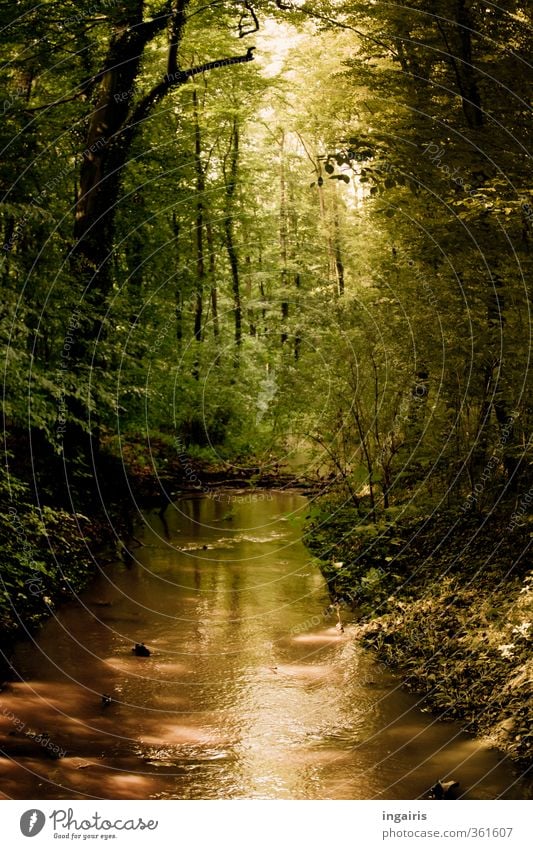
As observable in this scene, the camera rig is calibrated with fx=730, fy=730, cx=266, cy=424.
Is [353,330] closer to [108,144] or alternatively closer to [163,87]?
[108,144]

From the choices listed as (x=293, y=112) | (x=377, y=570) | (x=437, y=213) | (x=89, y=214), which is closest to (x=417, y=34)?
(x=437, y=213)

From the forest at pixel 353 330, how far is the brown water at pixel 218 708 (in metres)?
0.34

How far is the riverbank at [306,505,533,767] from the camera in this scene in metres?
6.31

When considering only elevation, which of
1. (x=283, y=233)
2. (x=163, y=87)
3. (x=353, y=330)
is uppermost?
(x=283, y=233)

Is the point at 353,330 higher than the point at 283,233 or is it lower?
lower

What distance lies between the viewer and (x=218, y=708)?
6859mm

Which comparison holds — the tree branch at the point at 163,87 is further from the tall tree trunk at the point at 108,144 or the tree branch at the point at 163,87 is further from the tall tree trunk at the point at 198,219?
the tall tree trunk at the point at 198,219

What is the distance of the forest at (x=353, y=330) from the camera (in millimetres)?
7762

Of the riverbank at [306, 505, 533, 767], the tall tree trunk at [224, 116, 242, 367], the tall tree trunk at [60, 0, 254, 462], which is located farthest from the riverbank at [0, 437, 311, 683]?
the tall tree trunk at [224, 116, 242, 367]

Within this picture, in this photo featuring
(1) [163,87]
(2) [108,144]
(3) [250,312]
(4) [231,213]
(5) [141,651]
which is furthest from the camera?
(3) [250,312]

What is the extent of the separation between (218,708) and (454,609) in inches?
109

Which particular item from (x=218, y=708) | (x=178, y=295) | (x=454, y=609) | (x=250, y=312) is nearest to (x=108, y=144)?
(x=178, y=295)

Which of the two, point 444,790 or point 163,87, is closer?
point 444,790

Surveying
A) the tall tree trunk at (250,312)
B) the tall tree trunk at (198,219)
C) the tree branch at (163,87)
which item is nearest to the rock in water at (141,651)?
the tree branch at (163,87)
